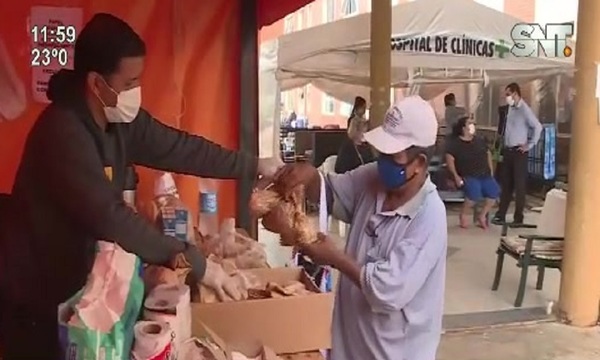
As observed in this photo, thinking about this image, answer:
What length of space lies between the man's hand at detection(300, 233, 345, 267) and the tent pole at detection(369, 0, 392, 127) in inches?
183

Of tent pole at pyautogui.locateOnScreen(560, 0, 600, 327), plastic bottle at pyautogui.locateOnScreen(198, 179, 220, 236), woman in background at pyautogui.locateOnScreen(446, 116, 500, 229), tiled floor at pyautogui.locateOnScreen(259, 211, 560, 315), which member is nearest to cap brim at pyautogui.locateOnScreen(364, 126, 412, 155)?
plastic bottle at pyautogui.locateOnScreen(198, 179, 220, 236)

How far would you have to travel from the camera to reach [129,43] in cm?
218

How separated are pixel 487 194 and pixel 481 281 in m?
3.53

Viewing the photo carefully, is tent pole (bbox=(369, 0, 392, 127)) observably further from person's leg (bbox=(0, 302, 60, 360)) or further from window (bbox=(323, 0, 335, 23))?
window (bbox=(323, 0, 335, 23))

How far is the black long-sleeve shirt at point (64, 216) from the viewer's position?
2016mm

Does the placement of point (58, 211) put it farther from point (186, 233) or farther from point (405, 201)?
point (186, 233)

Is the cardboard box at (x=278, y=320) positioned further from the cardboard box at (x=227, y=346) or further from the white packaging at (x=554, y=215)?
the white packaging at (x=554, y=215)

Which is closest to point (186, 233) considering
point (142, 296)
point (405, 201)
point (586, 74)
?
point (405, 201)

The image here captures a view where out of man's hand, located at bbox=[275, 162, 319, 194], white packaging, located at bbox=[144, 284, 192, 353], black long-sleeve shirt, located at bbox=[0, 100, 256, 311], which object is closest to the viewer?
white packaging, located at bbox=[144, 284, 192, 353]

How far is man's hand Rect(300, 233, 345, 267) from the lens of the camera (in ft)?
7.75

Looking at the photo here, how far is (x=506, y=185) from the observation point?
38.5 ft

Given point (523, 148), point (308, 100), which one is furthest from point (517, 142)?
point (308, 100)

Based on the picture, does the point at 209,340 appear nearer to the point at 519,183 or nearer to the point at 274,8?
the point at 274,8

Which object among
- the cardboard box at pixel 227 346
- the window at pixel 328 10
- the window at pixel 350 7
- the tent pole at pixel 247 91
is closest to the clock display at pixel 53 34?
the tent pole at pixel 247 91
